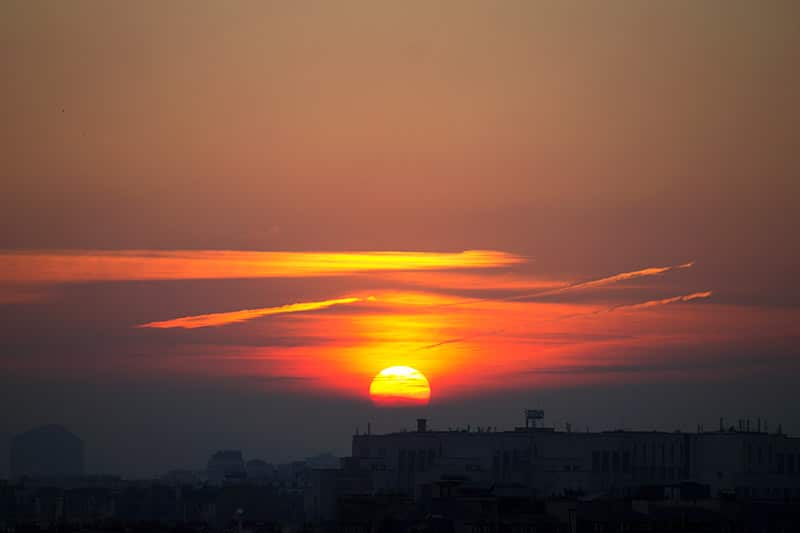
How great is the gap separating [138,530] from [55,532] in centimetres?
859

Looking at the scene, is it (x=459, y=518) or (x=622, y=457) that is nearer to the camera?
(x=459, y=518)

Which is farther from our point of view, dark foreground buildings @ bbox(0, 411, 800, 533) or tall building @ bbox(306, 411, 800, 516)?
tall building @ bbox(306, 411, 800, 516)

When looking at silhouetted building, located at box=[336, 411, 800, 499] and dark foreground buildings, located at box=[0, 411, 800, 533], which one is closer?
dark foreground buildings, located at box=[0, 411, 800, 533]

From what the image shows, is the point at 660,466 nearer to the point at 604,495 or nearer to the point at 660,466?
the point at 660,466

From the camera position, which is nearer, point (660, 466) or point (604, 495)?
point (604, 495)

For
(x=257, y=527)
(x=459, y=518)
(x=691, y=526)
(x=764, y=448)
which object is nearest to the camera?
(x=691, y=526)

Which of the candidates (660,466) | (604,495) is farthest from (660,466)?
(604,495)

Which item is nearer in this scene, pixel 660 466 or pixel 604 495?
pixel 604 495

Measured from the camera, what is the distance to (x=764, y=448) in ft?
622

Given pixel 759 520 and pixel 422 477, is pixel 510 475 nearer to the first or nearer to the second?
pixel 422 477

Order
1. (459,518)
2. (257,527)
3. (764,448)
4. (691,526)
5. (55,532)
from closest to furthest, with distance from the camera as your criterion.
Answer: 1. (691,526)
2. (459,518)
3. (55,532)
4. (257,527)
5. (764,448)

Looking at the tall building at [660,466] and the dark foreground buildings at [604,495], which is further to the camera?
the tall building at [660,466]

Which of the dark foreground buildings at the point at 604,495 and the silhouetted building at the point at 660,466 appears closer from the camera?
the dark foreground buildings at the point at 604,495

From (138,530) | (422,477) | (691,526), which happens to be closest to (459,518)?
(691,526)
